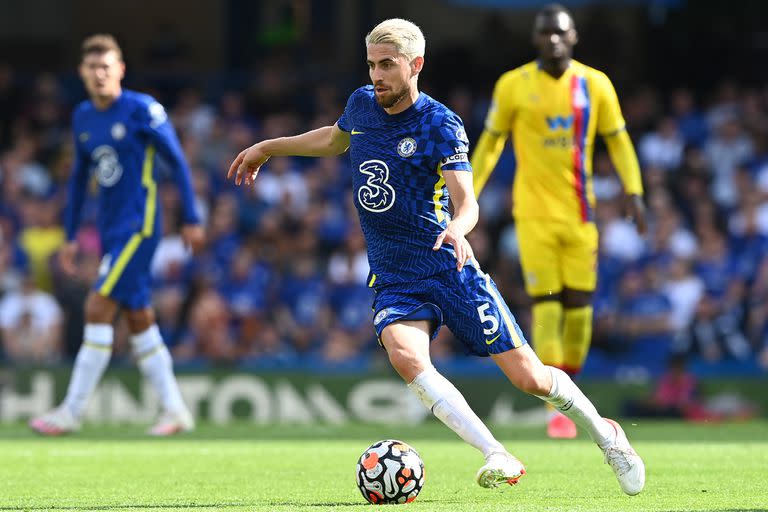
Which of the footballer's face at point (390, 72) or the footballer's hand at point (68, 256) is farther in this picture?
the footballer's hand at point (68, 256)

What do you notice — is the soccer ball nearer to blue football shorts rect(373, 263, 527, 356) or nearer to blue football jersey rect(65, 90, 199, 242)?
blue football shorts rect(373, 263, 527, 356)

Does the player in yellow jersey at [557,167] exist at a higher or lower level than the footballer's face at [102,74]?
lower

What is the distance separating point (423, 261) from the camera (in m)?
6.78

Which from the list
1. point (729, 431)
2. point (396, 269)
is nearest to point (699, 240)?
point (729, 431)

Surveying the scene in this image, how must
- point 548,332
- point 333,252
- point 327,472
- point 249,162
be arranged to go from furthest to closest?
point 333,252 < point 548,332 < point 327,472 < point 249,162

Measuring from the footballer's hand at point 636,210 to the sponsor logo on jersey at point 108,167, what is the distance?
12.4 ft

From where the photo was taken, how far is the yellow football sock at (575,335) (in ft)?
35.3

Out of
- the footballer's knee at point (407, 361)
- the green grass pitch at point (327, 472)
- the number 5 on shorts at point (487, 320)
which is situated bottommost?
the green grass pitch at point (327, 472)

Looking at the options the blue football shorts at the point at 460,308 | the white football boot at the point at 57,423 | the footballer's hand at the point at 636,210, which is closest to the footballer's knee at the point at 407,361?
the blue football shorts at the point at 460,308

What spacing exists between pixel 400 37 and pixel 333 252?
11.3 m

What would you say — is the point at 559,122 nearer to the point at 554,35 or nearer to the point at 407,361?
the point at 554,35

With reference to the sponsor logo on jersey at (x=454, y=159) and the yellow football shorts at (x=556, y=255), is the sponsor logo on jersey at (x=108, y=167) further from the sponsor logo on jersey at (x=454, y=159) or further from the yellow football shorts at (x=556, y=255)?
the sponsor logo on jersey at (x=454, y=159)

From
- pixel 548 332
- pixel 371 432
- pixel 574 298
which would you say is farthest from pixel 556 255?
pixel 371 432

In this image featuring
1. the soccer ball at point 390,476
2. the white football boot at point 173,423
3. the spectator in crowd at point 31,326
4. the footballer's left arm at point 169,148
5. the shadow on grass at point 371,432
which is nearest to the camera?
the soccer ball at point 390,476
